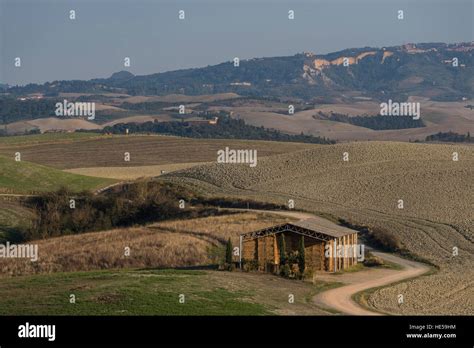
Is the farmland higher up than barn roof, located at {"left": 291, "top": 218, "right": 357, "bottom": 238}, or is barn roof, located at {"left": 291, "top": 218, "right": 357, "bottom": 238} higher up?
barn roof, located at {"left": 291, "top": 218, "right": 357, "bottom": 238}

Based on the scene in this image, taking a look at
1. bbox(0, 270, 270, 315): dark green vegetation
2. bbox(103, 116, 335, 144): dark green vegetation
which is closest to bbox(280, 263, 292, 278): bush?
bbox(0, 270, 270, 315): dark green vegetation

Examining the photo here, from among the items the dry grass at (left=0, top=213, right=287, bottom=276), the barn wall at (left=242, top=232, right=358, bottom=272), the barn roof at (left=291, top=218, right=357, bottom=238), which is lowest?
the dry grass at (left=0, top=213, right=287, bottom=276)

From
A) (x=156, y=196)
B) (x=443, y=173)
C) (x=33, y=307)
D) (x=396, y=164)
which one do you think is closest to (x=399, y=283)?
(x=33, y=307)

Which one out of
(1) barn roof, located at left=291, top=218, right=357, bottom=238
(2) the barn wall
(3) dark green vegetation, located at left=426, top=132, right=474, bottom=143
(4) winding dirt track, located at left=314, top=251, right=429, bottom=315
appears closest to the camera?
(4) winding dirt track, located at left=314, top=251, right=429, bottom=315

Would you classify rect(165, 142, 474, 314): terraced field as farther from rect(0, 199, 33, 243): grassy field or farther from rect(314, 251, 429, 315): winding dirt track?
rect(0, 199, 33, 243): grassy field

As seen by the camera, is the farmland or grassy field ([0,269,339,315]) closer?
grassy field ([0,269,339,315])

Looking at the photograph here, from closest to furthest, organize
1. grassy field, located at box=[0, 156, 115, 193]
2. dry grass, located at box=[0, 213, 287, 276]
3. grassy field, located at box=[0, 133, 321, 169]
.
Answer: dry grass, located at box=[0, 213, 287, 276] < grassy field, located at box=[0, 156, 115, 193] < grassy field, located at box=[0, 133, 321, 169]
